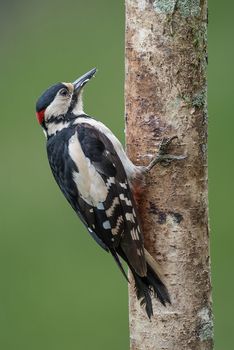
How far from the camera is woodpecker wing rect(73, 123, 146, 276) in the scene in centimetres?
569

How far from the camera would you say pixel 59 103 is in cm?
614

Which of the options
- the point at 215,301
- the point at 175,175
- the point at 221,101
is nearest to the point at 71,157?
the point at 175,175

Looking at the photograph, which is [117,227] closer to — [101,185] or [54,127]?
[101,185]

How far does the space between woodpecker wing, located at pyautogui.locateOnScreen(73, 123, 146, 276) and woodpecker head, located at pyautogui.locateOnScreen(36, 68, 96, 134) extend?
275 mm

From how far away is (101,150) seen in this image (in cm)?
588

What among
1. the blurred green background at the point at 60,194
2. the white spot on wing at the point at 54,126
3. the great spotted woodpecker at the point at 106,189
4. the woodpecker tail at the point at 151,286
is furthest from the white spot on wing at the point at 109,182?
the blurred green background at the point at 60,194

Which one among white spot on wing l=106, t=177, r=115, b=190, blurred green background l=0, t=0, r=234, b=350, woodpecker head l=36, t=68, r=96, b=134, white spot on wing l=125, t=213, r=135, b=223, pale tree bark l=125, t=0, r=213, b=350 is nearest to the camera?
pale tree bark l=125, t=0, r=213, b=350

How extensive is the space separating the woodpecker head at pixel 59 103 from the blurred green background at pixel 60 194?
2946mm

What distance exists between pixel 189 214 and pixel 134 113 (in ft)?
1.79

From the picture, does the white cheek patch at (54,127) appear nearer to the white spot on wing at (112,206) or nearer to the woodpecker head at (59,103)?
the woodpecker head at (59,103)

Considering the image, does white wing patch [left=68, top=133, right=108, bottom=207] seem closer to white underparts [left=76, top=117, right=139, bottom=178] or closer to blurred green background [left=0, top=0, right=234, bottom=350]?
white underparts [left=76, top=117, right=139, bottom=178]

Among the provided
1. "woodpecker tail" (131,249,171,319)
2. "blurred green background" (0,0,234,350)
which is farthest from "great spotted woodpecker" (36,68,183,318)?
"blurred green background" (0,0,234,350)

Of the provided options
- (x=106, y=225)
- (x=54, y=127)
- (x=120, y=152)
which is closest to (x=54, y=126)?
(x=54, y=127)

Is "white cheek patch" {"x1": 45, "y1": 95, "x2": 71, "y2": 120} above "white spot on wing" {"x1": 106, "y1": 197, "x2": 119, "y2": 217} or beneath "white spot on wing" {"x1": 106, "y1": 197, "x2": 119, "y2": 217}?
above
